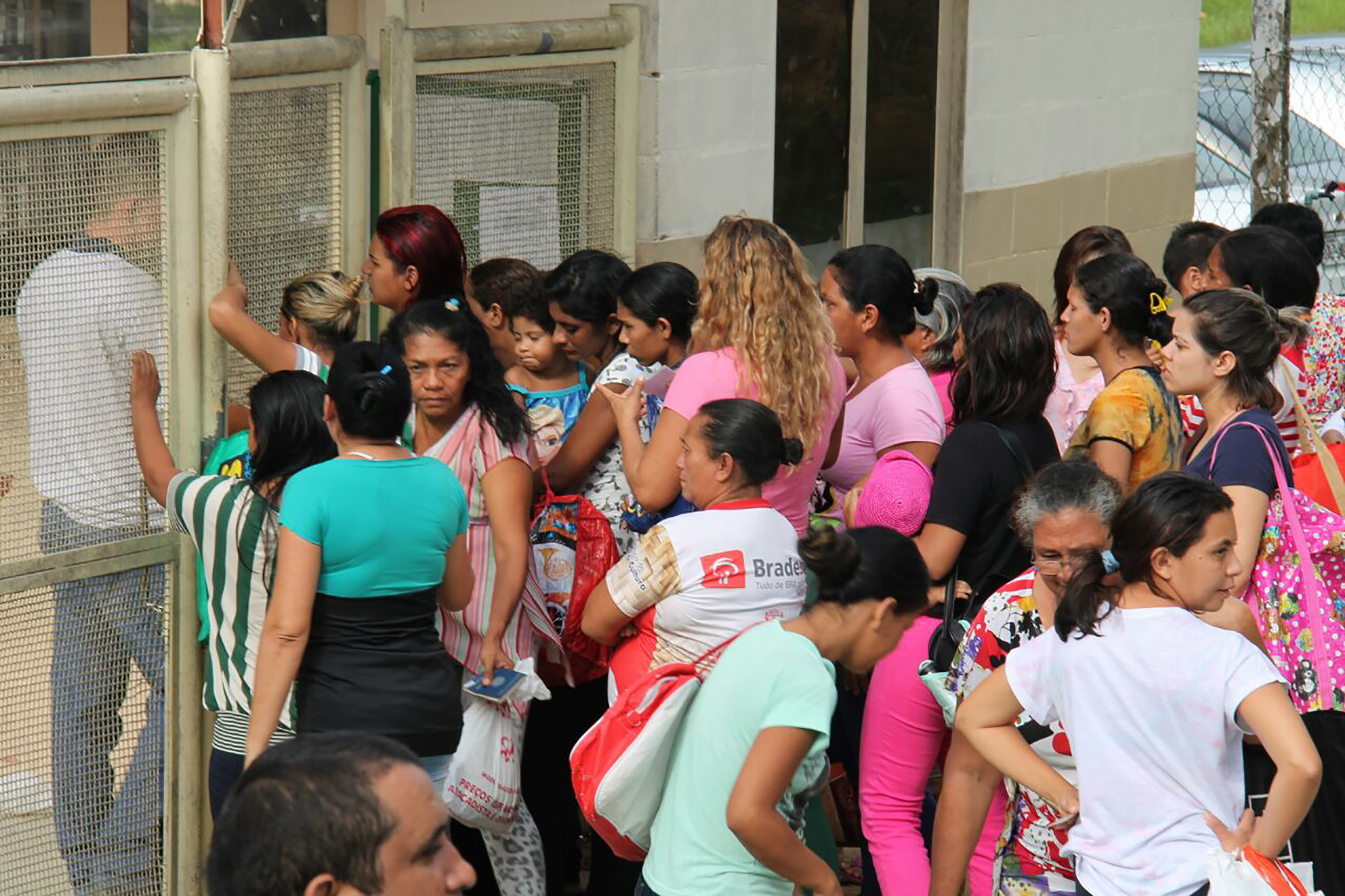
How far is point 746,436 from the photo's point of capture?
4.18 m

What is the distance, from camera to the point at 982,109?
839 centimetres

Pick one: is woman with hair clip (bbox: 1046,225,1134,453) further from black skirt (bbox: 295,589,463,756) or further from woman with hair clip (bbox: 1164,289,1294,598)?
black skirt (bbox: 295,589,463,756)

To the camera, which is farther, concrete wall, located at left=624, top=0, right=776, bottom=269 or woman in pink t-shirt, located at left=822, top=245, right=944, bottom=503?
concrete wall, located at left=624, top=0, right=776, bottom=269

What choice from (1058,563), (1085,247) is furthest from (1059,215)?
(1058,563)

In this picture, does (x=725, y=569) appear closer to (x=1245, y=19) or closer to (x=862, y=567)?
(x=862, y=567)

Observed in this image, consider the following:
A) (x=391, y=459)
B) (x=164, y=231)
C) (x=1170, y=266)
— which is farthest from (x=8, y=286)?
(x=1170, y=266)

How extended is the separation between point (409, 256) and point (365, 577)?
1.34 m

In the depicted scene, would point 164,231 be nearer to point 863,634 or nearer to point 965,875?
point 863,634

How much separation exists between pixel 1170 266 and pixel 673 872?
3.71 meters

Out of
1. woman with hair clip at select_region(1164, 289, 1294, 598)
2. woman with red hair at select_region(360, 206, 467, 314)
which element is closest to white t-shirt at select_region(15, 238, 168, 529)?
woman with red hair at select_region(360, 206, 467, 314)

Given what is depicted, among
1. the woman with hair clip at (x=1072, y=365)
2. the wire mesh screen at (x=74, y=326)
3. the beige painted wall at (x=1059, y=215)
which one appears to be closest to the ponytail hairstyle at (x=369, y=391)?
the wire mesh screen at (x=74, y=326)

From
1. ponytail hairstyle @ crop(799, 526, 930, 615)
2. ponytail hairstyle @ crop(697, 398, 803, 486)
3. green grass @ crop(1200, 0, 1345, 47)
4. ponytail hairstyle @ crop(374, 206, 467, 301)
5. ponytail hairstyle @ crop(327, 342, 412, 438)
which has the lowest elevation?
ponytail hairstyle @ crop(799, 526, 930, 615)

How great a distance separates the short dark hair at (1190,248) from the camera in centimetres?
630

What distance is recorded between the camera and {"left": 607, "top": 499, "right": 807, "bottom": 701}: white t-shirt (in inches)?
165
